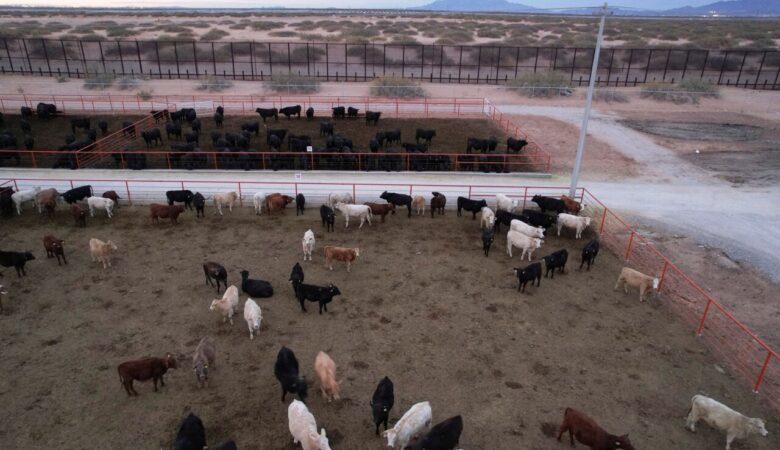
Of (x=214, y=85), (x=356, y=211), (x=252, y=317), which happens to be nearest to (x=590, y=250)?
(x=356, y=211)

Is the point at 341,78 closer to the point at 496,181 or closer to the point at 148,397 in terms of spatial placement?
the point at 496,181

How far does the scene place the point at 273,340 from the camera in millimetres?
11391

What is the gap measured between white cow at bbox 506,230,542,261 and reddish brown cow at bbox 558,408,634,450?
7.17 m

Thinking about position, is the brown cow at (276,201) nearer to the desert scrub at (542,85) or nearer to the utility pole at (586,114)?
the utility pole at (586,114)

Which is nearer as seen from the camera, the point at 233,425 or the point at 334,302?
the point at 233,425

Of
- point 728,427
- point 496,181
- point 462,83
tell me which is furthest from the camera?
point 462,83

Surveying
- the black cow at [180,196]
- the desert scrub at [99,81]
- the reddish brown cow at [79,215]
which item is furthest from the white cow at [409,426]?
the desert scrub at [99,81]

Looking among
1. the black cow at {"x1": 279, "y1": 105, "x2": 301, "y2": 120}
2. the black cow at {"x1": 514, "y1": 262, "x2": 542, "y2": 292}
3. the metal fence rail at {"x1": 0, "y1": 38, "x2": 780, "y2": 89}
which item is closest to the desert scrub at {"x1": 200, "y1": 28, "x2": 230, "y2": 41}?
the metal fence rail at {"x1": 0, "y1": 38, "x2": 780, "y2": 89}

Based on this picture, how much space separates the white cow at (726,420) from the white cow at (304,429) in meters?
6.72

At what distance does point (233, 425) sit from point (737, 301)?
43.9 ft

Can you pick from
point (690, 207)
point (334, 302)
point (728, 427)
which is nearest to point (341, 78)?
point (690, 207)

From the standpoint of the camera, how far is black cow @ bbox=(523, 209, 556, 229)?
17297 millimetres

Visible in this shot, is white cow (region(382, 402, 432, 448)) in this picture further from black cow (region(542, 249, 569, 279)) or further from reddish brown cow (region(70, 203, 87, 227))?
reddish brown cow (region(70, 203, 87, 227))

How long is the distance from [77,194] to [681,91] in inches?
1690
